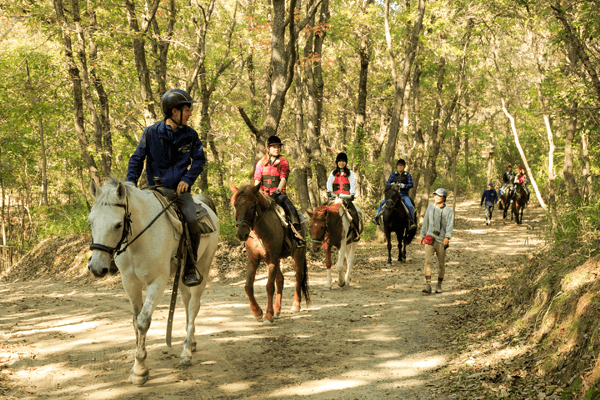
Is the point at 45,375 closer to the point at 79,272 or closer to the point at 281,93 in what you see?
the point at 281,93

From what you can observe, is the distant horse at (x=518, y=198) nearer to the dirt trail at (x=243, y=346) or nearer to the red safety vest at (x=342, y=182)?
the dirt trail at (x=243, y=346)

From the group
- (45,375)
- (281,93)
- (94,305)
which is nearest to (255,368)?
(45,375)

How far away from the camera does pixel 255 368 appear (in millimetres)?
5953

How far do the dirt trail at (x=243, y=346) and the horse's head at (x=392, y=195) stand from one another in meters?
2.93

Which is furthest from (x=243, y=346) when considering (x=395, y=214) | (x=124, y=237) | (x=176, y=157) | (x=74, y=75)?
(x=74, y=75)

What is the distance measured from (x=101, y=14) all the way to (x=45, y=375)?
14.9 m

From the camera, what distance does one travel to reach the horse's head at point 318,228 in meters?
10.1

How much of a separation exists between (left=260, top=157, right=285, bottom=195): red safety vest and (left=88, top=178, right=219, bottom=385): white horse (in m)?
3.08

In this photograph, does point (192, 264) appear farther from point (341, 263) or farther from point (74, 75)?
point (74, 75)

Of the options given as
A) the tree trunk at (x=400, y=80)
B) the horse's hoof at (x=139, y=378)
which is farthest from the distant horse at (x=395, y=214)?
the horse's hoof at (x=139, y=378)

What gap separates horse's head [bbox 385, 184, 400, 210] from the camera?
14359 millimetres

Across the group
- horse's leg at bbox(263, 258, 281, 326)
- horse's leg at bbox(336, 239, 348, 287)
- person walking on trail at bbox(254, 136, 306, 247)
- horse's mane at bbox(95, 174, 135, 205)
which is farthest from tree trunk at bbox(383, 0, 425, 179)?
horse's mane at bbox(95, 174, 135, 205)

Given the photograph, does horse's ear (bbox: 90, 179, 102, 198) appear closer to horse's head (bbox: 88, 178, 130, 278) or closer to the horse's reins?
horse's head (bbox: 88, 178, 130, 278)

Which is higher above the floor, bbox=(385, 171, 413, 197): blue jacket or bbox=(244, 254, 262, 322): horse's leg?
bbox=(385, 171, 413, 197): blue jacket
